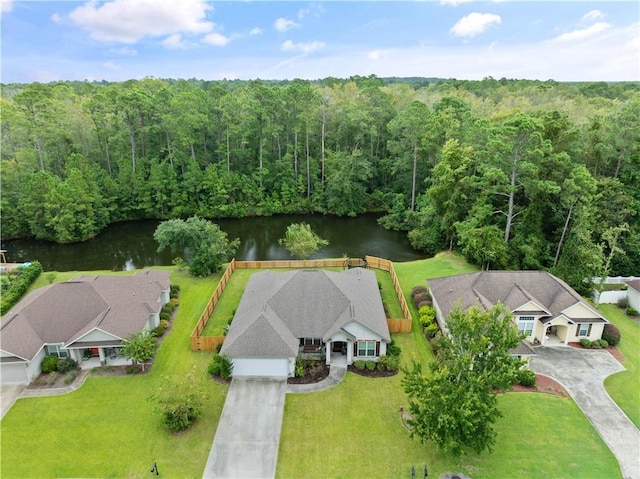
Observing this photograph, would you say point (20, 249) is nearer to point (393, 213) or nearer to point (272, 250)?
point (272, 250)

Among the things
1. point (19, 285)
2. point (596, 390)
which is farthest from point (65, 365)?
point (596, 390)

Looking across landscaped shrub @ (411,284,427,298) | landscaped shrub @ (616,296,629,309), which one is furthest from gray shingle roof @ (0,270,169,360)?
landscaped shrub @ (616,296,629,309)

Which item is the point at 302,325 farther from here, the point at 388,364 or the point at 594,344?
the point at 594,344

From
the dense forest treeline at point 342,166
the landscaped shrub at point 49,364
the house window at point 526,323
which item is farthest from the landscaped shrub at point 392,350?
the landscaped shrub at point 49,364

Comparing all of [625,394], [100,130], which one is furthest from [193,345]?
[100,130]

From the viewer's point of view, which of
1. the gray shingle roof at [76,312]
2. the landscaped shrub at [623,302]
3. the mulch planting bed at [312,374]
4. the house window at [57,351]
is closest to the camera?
the mulch planting bed at [312,374]

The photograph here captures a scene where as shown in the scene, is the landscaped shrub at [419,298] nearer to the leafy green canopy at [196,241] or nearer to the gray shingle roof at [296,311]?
the gray shingle roof at [296,311]
